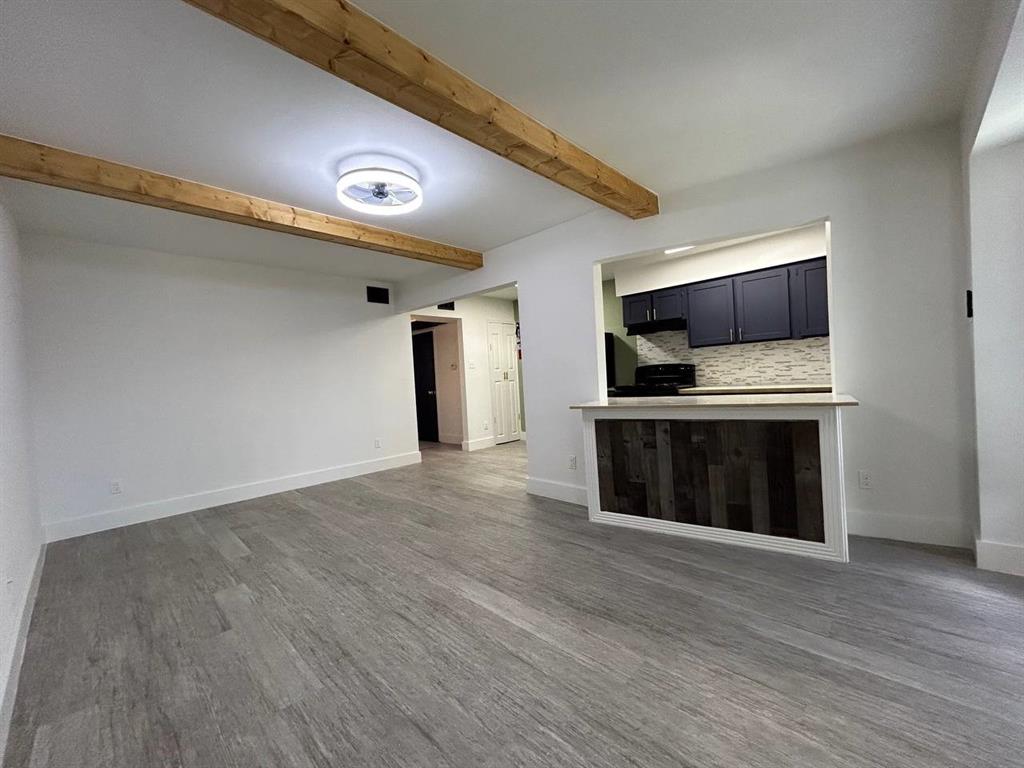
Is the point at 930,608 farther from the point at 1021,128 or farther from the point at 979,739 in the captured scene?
the point at 1021,128

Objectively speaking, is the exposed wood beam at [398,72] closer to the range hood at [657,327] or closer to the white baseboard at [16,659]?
the white baseboard at [16,659]

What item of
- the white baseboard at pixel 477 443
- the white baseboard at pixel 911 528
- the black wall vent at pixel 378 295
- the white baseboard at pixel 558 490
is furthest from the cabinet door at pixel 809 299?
the black wall vent at pixel 378 295

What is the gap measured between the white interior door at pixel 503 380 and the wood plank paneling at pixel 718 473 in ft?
14.6

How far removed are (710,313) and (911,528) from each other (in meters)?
2.97

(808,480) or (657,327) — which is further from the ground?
(657,327)

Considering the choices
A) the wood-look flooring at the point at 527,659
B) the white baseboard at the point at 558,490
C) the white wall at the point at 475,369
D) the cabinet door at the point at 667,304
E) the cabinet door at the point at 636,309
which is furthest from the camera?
the white wall at the point at 475,369

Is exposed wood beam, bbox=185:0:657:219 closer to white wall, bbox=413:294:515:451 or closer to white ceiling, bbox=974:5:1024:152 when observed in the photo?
white ceiling, bbox=974:5:1024:152

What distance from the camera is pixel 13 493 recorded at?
7.91ft

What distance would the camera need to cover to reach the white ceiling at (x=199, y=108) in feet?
5.21

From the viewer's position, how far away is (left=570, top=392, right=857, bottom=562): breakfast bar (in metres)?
2.60

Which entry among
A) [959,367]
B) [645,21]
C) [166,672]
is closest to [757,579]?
[959,367]

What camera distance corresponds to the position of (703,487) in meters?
3.02

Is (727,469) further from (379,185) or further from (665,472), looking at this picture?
(379,185)

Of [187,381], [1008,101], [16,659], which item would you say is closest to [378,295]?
[187,381]
